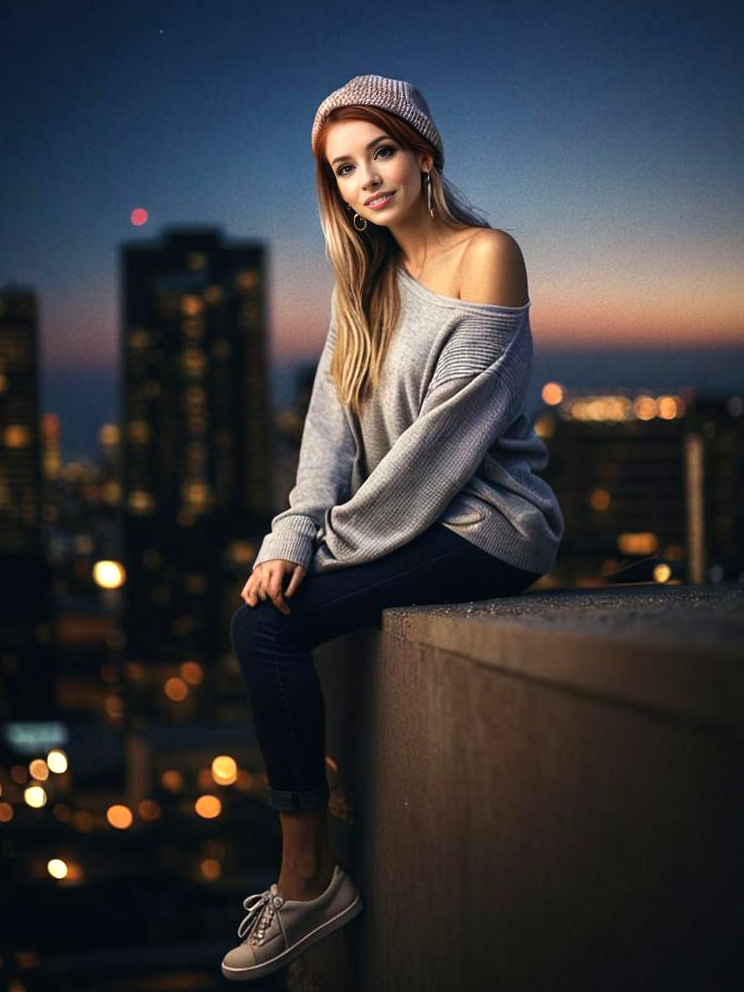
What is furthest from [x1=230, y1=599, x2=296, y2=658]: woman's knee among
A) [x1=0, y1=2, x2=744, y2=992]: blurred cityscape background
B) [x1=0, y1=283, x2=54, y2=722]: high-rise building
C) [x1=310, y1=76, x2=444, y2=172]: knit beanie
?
[x1=0, y1=283, x2=54, y2=722]: high-rise building

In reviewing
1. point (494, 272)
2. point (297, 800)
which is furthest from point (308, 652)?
point (494, 272)

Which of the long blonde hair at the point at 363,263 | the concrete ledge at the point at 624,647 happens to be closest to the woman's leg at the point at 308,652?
the concrete ledge at the point at 624,647

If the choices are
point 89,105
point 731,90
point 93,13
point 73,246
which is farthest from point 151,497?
point 731,90

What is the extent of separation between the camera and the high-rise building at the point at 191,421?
47125 millimetres

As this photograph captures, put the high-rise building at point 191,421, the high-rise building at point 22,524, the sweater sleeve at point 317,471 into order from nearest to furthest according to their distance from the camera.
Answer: the sweater sleeve at point 317,471
the high-rise building at point 22,524
the high-rise building at point 191,421

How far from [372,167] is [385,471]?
0.59m

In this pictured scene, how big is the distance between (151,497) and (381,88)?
49957mm

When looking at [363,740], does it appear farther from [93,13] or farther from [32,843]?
[32,843]

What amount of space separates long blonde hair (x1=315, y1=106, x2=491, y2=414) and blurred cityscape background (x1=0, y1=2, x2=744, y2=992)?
59 mm

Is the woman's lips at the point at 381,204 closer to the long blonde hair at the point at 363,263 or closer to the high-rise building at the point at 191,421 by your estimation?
the long blonde hair at the point at 363,263

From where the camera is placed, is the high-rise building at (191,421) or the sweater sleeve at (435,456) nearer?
the sweater sleeve at (435,456)

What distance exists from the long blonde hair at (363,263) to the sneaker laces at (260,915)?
2.99 feet

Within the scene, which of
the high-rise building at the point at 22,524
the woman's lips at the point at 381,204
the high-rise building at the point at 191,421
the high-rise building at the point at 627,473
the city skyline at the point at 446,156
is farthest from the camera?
the high-rise building at the point at 191,421

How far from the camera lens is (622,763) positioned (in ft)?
3.76
